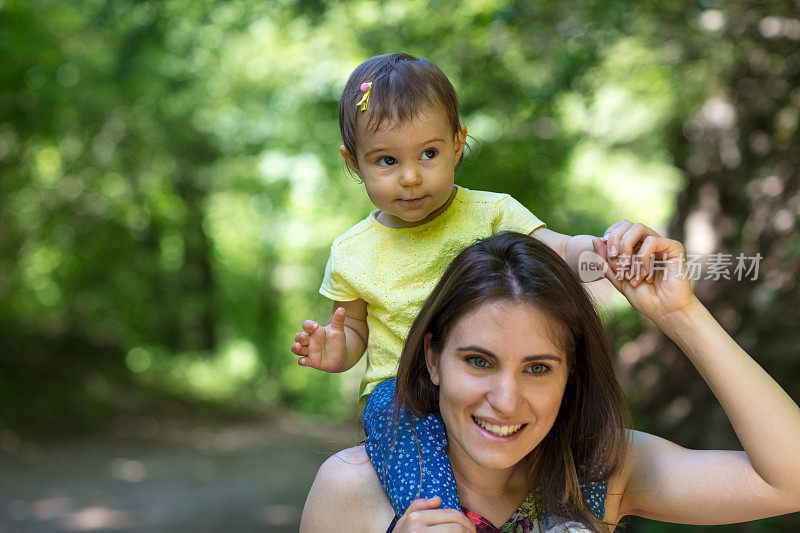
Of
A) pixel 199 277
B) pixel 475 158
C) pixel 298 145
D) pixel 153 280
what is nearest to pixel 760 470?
pixel 475 158

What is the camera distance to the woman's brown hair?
190 cm

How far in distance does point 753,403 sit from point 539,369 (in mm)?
485

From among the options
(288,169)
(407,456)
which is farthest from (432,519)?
(288,169)

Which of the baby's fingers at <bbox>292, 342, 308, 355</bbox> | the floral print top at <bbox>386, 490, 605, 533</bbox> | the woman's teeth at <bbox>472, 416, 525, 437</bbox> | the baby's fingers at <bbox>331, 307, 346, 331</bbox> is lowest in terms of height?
the floral print top at <bbox>386, 490, 605, 533</bbox>

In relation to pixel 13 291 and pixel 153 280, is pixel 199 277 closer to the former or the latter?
pixel 153 280

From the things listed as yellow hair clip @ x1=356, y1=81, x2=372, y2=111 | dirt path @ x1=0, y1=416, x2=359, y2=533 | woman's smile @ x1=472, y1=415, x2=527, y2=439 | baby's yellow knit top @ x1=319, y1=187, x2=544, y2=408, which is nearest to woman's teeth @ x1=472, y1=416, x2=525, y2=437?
woman's smile @ x1=472, y1=415, x2=527, y2=439

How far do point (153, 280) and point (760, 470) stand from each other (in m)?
13.7

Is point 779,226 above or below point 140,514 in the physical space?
above

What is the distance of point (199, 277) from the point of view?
16.5m

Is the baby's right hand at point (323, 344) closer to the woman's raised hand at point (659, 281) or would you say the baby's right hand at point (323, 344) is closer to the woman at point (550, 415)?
the woman at point (550, 415)

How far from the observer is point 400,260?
2162 mm

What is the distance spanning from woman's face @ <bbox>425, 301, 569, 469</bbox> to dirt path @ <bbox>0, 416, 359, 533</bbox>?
4316 millimetres

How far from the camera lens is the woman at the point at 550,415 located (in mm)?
1840

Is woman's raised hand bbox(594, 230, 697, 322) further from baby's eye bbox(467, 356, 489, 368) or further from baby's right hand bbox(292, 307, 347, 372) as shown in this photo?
baby's right hand bbox(292, 307, 347, 372)
